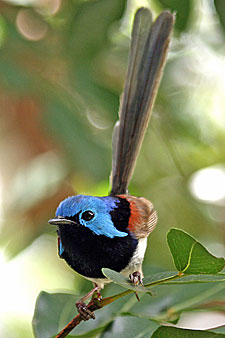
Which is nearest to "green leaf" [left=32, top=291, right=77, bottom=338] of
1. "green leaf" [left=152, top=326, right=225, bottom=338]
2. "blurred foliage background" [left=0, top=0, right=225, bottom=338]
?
"green leaf" [left=152, top=326, right=225, bottom=338]

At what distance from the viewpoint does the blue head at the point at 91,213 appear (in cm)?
208

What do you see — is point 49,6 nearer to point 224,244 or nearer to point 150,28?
point 150,28

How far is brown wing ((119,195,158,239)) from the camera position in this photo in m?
2.28

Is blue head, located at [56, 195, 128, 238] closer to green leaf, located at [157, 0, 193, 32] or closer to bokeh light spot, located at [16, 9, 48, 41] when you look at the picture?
green leaf, located at [157, 0, 193, 32]

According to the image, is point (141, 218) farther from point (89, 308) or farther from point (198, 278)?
point (198, 278)

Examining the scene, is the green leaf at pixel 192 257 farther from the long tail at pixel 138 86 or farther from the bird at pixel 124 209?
the long tail at pixel 138 86

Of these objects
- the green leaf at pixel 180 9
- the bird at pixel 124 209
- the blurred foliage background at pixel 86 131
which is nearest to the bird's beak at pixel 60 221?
the bird at pixel 124 209

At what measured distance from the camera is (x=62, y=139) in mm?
3438

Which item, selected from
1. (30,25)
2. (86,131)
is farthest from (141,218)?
(30,25)

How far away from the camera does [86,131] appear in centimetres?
344

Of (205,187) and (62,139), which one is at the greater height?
(62,139)

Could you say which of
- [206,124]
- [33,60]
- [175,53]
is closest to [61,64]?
[33,60]

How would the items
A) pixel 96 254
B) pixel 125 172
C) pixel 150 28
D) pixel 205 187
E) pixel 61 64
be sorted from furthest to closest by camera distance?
pixel 61 64
pixel 205 187
pixel 125 172
pixel 150 28
pixel 96 254

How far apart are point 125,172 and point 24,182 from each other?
909mm
